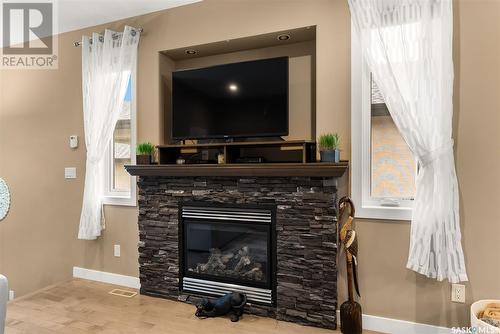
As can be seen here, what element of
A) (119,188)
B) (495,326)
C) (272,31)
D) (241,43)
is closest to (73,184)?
(119,188)

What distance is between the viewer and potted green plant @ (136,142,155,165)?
2.98 metres

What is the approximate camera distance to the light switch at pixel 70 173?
11.7 feet

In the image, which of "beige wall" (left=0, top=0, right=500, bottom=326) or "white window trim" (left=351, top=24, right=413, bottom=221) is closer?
"beige wall" (left=0, top=0, right=500, bottom=326)

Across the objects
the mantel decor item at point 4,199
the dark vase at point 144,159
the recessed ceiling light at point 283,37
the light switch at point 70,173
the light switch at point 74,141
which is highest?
the recessed ceiling light at point 283,37

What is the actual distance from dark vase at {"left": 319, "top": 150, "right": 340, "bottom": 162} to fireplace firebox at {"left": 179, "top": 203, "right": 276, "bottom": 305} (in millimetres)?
590

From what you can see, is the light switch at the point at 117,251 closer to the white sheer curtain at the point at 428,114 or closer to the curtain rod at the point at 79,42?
the curtain rod at the point at 79,42

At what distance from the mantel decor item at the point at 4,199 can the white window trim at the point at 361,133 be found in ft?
13.7

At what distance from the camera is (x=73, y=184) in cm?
356

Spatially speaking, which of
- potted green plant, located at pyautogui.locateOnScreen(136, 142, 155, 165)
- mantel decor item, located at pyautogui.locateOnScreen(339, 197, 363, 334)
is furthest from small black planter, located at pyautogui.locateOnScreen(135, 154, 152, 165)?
mantel decor item, located at pyautogui.locateOnScreen(339, 197, 363, 334)

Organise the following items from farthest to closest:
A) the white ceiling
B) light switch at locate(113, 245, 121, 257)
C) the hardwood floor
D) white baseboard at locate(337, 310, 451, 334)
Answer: light switch at locate(113, 245, 121, 257)
the white ceiling
the hardwood floor
white baseboard at locate(337, 310, 451, 334)

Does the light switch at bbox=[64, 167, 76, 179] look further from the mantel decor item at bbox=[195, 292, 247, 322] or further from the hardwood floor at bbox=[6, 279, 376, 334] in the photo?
the mantel decor item at bbox=[195, 292, 247, 322]

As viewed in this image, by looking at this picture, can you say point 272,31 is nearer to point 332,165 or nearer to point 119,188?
point 332,165

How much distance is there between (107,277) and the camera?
339cm

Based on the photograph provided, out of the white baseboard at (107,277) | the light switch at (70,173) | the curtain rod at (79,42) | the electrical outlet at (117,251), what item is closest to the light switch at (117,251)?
the electrical outlet at (117,251)
